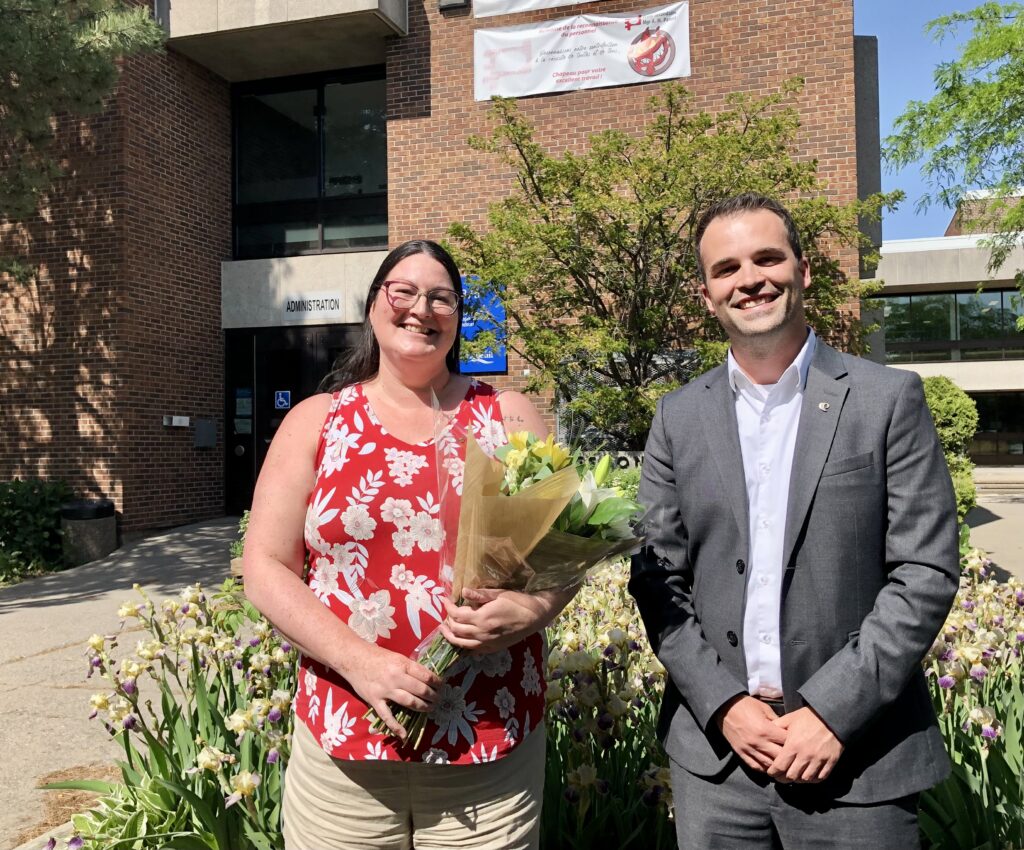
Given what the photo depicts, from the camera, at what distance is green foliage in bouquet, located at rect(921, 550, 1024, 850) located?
2.45 metres

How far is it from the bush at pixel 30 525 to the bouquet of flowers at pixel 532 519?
11.0m

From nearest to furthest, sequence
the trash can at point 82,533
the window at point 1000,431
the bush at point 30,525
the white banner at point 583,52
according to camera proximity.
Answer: the bush at point 30,525
the trash can at point 82,533
the white banner at point 583,52
the window at point 1000,431

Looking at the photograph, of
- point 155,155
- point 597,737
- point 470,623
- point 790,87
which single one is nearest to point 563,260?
point 790,87

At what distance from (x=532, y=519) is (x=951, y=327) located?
3635cm

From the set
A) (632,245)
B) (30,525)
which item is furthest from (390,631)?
(30,525)

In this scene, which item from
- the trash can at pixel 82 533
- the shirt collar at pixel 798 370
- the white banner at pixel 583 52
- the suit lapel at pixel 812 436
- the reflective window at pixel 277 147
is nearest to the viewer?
the suit lapel at pixel 812 436

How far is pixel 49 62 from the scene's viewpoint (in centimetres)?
867

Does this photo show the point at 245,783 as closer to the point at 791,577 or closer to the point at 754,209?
the point at 791,577

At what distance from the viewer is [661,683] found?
333cm

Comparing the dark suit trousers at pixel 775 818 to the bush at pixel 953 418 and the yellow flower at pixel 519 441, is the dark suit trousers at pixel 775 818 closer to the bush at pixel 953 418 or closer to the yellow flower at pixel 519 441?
the yellow flower at pixel 519 441

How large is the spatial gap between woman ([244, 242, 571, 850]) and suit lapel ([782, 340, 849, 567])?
0.55 meters

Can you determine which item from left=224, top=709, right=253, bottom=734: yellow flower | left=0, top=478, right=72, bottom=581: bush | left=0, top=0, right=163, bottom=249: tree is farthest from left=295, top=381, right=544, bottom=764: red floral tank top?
left=0, top=478, right=72, bottom=581: bush

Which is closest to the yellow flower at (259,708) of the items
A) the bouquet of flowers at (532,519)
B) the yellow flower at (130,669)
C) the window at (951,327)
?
the yellow flower at (130,669)

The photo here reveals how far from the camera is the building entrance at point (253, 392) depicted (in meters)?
13.7
